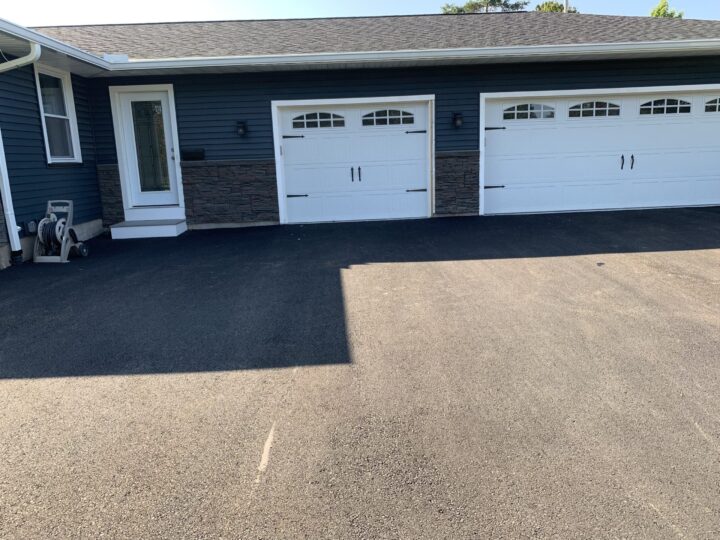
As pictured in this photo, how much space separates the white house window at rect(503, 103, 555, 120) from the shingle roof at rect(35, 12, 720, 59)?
1050 millimetres

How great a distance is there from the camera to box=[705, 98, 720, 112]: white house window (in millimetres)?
9219

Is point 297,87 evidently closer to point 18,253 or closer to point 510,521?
point 18,253

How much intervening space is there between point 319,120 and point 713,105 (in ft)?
22.7

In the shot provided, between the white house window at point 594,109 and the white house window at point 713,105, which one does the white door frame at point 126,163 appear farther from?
the white house window at point 713,105

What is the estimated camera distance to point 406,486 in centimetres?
220

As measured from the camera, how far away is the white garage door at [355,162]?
30.0 ft

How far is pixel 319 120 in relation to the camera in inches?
360

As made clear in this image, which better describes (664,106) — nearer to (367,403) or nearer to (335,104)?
(335,104)

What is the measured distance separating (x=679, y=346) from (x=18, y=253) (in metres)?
7.24

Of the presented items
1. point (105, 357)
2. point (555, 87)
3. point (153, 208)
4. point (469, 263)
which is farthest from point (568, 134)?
point (105, 357)

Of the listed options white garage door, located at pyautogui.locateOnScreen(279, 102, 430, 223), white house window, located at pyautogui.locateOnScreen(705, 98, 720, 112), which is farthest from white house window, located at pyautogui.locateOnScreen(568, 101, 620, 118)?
white garage door, located at pyautogui.locateOnScreen(279, 102, 430, 223)

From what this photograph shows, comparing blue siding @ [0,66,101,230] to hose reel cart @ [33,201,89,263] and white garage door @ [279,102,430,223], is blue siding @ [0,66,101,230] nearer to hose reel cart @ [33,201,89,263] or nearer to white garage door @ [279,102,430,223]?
hose reel cart @ [33,201,89,263]

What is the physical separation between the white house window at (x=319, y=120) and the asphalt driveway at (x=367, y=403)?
4172 mm

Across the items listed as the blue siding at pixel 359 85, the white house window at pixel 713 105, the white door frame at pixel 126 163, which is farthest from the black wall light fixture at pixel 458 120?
the white door frame at pixel 126 163
